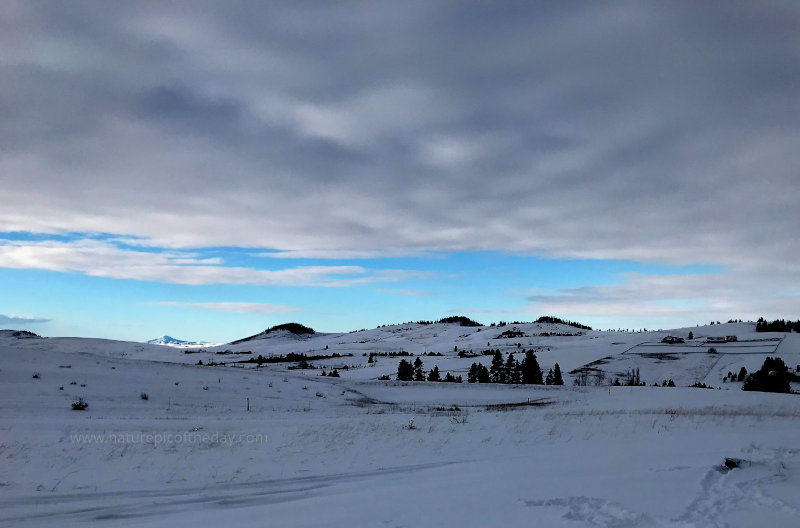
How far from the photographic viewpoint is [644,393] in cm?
3344

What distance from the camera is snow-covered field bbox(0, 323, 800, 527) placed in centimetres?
845

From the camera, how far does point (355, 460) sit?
1421cm

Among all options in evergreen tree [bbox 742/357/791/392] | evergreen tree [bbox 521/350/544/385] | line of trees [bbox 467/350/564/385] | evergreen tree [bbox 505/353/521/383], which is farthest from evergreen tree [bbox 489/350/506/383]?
evergreen tree [bbox 742/357/791/392]

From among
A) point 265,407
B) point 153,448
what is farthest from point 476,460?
point 265,407

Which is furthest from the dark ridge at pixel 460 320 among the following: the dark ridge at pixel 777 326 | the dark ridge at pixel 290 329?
the dark ridge at pixel 777 326

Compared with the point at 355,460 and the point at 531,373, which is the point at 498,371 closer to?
the point at 531,373

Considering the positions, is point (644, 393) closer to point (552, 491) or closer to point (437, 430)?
point (437, 430)

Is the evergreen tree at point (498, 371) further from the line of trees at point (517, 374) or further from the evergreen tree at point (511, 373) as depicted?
the evergreen tree at point (511, 373)

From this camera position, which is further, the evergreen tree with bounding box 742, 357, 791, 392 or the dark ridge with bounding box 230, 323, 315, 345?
the dark ridge with bounding box 230, 323, 315, 345

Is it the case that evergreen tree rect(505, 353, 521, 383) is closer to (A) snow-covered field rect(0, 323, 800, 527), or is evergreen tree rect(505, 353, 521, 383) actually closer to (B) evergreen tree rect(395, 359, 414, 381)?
(B) evergreen tree rect(395, 359, 414, 381)

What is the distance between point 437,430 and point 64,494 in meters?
11.8

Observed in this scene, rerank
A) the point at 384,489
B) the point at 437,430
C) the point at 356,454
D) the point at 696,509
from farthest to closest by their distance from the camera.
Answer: the point at 437,430, the point at 356,454, the point at 384,489, the point at 696,509

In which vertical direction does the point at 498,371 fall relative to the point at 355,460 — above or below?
below

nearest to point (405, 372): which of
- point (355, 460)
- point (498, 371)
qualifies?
point (498, 371)
